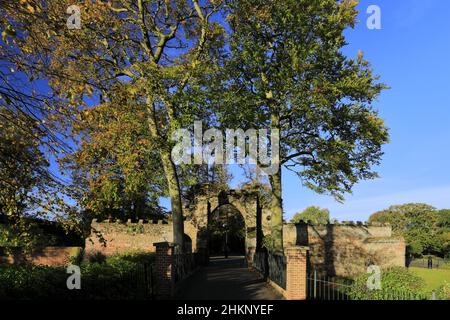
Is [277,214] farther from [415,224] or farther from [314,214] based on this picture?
[314,214]

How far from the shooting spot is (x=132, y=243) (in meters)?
34.7

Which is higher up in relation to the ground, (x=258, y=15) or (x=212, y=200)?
(x=258, y=15)

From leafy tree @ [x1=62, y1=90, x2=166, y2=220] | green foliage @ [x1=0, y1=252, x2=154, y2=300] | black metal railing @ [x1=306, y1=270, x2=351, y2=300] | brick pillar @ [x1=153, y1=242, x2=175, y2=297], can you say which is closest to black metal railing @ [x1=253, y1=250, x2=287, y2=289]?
black metal railing @ [x1=306, y1=270, x2=351, y2=300]

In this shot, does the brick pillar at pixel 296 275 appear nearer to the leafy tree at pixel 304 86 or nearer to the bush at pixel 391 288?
the bush at pixel 391 288

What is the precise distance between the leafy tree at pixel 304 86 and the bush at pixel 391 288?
6.12 metres

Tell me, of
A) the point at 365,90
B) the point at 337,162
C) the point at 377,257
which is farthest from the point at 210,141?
the point at 377,257

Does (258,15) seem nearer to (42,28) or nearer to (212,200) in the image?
(42,28)

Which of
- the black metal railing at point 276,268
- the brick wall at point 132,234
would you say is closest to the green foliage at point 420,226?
the brick wall at point 132,234

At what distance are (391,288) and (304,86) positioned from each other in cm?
1007

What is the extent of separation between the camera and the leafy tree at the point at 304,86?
20000mm

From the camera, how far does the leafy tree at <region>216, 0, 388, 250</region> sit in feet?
65.6

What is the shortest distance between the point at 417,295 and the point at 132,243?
90.7 feet

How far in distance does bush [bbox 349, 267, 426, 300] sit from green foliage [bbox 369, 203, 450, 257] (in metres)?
42.4

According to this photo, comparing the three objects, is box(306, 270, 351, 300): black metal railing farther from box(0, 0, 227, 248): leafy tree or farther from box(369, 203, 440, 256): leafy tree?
box(369, 203, 440, 256): leafy tree
